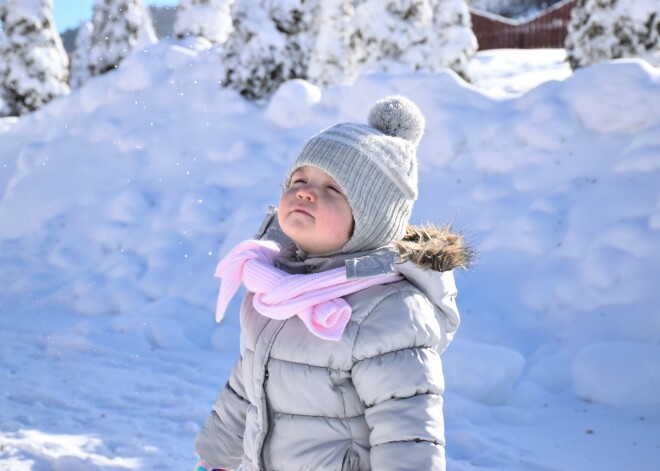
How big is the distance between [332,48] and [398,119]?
34.7 ft

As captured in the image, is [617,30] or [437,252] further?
[617,30]

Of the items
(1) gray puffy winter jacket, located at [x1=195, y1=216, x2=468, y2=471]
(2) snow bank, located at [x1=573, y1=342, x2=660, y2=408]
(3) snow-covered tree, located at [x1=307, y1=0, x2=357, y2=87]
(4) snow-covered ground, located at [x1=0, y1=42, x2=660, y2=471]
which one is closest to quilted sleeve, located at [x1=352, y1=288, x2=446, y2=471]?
(1) gray puffy winter jacket, located at [x1=195, y1=216, x2=468, y2=471]

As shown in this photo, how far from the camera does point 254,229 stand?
6406 millimetres

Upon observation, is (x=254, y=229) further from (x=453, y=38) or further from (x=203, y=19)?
(x=203, y=19)

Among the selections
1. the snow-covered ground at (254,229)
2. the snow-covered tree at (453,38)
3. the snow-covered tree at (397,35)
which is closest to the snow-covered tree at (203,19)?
the snow-covered tree at (397,35)

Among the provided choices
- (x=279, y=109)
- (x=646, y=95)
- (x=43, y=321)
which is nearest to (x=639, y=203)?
(x=646, y=95)

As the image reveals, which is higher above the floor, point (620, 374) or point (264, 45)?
point (264, 45)

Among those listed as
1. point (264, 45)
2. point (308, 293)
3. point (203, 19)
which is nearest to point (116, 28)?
point (203, 19)

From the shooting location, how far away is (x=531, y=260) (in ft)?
17.5

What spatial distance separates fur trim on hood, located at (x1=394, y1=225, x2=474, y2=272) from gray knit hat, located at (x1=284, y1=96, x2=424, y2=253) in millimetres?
88

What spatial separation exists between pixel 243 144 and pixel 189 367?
3.26 meters

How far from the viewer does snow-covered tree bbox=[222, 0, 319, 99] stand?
8.91 meters

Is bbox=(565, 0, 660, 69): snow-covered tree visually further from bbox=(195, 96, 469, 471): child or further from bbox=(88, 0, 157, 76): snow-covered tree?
bbox=(88, 0, 157, 76): snow-covered tree

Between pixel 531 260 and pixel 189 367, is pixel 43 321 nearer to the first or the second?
pixel 189 367
